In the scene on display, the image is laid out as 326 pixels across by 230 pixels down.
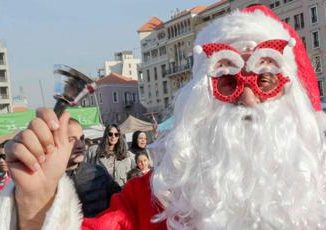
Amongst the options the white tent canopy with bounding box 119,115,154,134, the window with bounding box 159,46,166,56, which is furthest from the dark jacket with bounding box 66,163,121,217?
the window with bounding box 159,46,166,56

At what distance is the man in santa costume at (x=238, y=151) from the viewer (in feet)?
6.62

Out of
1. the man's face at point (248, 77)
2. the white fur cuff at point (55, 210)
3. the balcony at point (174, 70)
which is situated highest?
the balcony at point (174, 70)

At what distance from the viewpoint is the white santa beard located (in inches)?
79.1

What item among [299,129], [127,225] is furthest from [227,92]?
[127,225]

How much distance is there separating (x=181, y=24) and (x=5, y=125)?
4948 centimetres

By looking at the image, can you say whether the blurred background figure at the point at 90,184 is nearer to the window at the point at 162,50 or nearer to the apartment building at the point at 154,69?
the apartment building at the point at 154,69

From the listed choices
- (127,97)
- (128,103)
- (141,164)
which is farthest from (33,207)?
(127,97)

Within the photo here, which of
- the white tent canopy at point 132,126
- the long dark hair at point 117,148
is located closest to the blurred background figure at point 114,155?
the long dark hair at point 117,148

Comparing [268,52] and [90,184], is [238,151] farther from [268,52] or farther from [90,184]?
[90,184]

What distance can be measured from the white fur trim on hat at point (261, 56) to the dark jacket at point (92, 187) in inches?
47.2

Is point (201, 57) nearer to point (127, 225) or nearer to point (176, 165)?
point (176, 165)

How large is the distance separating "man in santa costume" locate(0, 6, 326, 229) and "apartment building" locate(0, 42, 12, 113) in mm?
63668

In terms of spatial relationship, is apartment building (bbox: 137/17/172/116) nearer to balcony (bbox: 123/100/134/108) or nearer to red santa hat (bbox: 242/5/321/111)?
balcony (bbox: 123/100/134/108)

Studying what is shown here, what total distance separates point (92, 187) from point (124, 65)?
91830mm
